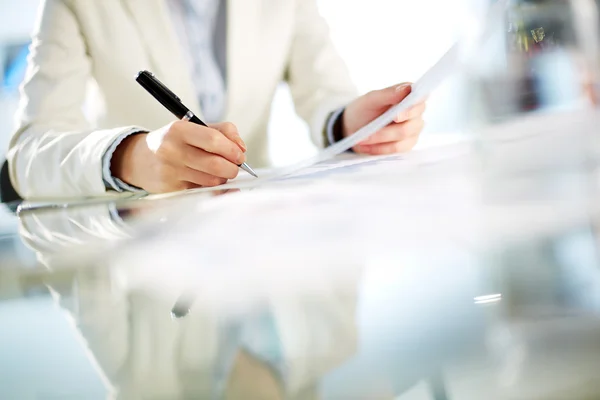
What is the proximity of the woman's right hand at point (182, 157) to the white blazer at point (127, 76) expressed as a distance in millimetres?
26

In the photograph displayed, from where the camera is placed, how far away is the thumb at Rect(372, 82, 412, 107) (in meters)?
0.44

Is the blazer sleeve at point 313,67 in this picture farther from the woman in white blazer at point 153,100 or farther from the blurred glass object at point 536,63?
the blurred glass object at point 536,63

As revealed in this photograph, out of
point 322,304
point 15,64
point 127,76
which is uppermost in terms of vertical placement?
point 15,64

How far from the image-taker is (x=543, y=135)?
0.42 metres

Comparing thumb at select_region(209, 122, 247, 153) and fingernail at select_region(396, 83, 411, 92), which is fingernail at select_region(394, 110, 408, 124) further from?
thumb at select_region(209, 122, 247, 153)

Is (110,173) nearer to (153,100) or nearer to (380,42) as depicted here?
(153,100)

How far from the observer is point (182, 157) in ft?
1.05

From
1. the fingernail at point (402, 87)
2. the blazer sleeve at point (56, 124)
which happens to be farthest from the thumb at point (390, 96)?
the blazer sleeve at point (56, 124)

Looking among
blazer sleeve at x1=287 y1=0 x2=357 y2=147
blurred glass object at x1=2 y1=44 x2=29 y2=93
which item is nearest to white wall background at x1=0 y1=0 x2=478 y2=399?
blurred glass object at x1=2 y1=44 x2=29 y2=93

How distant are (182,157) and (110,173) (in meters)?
0.08

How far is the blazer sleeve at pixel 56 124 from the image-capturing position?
377 millimetres

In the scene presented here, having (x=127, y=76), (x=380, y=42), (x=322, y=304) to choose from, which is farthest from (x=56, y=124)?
(x=380, y=42)

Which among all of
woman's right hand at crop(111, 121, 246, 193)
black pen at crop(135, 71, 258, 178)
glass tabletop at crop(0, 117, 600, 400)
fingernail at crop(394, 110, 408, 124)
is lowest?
glass tabletop at crop(0, 117, 600, 400)

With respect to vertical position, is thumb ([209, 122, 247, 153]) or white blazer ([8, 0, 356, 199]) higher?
white blazer ([8, 0, 356, 199])
